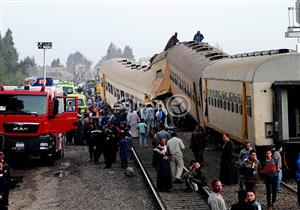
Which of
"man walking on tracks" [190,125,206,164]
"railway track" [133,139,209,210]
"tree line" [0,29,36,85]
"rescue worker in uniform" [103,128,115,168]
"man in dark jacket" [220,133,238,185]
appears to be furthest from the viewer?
"tree line" [0,29,36,85]

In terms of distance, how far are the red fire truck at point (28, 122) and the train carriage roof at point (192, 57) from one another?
20.6ft

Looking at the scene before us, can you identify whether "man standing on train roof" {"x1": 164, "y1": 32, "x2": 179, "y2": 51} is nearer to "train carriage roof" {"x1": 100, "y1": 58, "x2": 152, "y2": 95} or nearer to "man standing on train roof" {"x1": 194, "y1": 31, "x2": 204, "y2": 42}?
"train carriage roof" {"x1": 100, "y1": 58, "x2": 152, "y2": 95}

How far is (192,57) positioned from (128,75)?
37.8ft

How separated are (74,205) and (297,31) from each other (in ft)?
60.4

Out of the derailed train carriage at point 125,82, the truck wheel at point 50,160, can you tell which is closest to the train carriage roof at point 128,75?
the derailed train carriage at point 125,82

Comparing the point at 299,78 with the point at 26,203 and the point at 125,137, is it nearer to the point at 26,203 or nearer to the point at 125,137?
the point at 125,137

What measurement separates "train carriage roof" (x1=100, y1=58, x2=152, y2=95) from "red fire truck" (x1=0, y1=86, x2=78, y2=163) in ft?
40.7

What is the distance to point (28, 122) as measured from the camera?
18.1 m

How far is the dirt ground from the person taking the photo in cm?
1323

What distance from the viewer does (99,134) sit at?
1858 centimetres

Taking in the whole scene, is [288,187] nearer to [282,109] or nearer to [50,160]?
[282,109]

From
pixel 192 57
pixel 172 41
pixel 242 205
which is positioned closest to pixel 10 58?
pixel 172 41

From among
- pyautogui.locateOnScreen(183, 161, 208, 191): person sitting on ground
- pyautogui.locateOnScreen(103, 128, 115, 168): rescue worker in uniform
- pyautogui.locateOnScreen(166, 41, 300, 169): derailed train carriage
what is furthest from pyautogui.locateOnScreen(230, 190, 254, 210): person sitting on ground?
pyautogui.locateOnScreen(103, 128, 115, 168): rescue worker in uniform

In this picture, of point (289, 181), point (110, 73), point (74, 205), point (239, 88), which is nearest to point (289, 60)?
point (239, 88)
